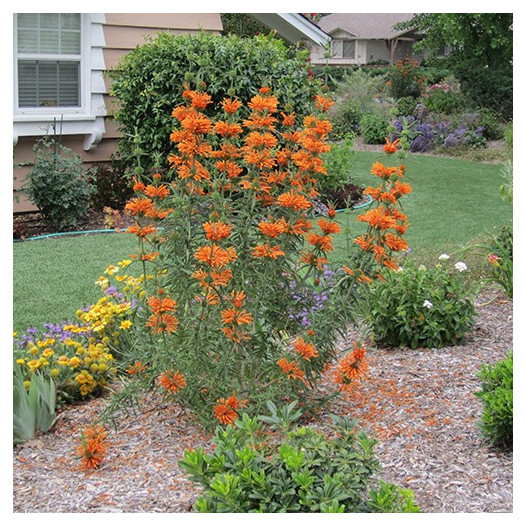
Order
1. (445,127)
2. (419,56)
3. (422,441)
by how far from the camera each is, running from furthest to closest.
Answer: (419,56) → (445,127) → (422,441)

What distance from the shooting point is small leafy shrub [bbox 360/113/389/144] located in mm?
14898

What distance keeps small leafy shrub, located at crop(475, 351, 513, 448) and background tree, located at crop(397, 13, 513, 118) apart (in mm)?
14476

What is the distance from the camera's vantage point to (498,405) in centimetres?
298

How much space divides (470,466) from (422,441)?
0.24 metres

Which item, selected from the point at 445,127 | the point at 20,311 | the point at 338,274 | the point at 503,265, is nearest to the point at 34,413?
the point at 338,274

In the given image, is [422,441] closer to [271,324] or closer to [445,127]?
[271,324]

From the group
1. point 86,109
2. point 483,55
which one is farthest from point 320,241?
point 483,55

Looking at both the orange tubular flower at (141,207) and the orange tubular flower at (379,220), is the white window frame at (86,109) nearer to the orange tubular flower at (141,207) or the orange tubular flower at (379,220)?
the orange tubular flower at (141,207)

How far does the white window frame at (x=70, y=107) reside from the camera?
26.7ft

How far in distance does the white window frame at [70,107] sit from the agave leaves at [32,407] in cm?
535

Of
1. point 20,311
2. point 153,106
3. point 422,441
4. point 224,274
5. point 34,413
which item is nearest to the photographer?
point 224,274

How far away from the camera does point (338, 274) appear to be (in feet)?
10.4

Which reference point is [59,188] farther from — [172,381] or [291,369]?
[291,369]
